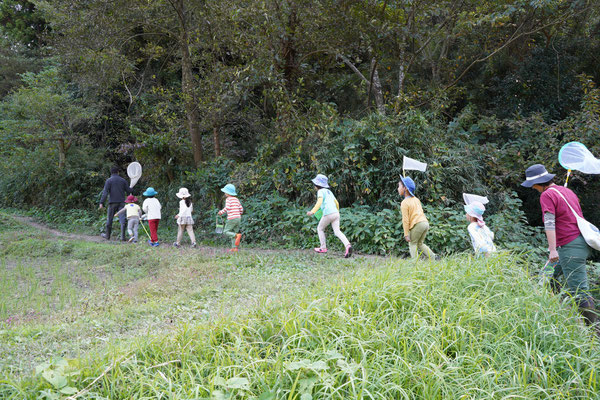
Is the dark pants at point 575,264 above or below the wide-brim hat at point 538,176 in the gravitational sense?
below

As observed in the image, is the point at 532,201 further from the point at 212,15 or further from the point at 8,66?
the point at 8,66

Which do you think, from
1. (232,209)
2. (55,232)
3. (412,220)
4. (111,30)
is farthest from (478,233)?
(55,232)

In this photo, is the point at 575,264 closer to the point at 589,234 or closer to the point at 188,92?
the point at 589,234

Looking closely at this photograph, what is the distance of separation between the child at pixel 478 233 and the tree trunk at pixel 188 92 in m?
9.36

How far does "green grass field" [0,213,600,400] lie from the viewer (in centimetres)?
291

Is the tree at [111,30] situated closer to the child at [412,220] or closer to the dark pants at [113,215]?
the dark pants at [113,215]

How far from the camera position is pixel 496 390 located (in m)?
2.98

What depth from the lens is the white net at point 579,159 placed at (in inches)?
202

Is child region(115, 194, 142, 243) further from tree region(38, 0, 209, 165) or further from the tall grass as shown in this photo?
the tall grass

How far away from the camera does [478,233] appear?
19.9 ft

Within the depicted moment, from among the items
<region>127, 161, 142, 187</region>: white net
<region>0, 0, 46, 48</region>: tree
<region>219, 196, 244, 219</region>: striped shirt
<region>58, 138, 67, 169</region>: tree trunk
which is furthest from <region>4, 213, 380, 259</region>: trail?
<region>0, 0, 46, 48</region>: tree

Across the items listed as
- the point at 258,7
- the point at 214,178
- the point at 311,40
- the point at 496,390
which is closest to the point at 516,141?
the point at 311,40

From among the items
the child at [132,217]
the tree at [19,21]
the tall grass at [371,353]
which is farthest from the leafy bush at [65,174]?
the tall grass at [371,353]

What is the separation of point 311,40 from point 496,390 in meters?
10.7
